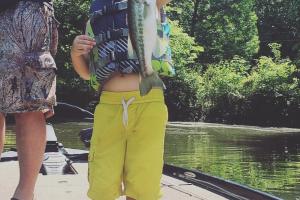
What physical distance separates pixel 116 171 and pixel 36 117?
0.57 metres

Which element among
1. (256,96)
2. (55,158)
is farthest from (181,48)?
(55,158)

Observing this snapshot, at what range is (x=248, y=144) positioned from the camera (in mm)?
17812

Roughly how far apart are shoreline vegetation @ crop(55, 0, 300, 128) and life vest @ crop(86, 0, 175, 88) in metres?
24.7

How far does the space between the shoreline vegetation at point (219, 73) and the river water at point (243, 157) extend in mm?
8942

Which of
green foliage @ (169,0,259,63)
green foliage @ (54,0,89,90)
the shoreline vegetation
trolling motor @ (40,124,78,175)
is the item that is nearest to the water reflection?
trolling motor @ (40,124,78,175)

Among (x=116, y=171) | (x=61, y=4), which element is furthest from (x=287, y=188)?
(x=61, y=4)

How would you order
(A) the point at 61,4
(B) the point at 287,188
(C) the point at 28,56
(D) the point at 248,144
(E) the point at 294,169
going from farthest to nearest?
(A) the point at 61,4
(D) the point at 248,144
(E) the point at 294,169
(B) the point at 287,188
(C) the point at 28,56

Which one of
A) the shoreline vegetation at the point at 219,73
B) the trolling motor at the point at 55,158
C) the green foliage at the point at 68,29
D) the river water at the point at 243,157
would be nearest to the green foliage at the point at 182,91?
the shoreline vegetation at the point at 219,73

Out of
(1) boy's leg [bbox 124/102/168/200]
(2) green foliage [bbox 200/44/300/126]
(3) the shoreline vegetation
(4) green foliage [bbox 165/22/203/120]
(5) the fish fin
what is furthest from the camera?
(4) green foliage [bbox 165/22/203/120]

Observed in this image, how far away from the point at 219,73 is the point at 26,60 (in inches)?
1250

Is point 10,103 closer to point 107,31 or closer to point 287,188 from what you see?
point 107,31

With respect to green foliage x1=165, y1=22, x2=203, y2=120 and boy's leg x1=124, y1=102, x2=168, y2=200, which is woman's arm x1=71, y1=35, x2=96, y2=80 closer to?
boy's leg x1=124, y1=102, x2=168, y2=200

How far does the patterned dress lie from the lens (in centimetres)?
321

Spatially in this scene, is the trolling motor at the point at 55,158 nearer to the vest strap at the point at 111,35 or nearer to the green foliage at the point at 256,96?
the vest strap at the point at 111,35
